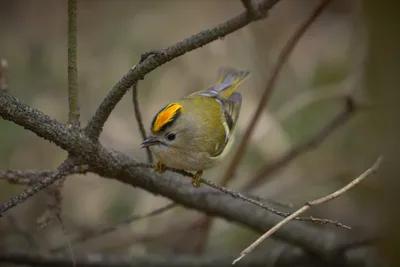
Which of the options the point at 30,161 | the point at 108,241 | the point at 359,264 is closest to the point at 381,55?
the point at 359,264

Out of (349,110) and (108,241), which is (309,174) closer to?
(349,110)

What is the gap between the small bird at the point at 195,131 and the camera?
6.13 feet

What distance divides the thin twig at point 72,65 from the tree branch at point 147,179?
1.8 inches

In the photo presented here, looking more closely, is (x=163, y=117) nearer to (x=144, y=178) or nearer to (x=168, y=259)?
(x=144, y=178)

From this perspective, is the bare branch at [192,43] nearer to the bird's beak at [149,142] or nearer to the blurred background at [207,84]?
the bird's beak at [149,142]

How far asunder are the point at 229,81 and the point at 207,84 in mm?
→ 1253

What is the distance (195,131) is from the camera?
80.5 inches

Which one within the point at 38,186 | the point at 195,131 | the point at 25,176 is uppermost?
the point at 195,131

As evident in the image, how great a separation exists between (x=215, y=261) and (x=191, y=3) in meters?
3.12

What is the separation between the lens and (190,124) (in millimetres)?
2039

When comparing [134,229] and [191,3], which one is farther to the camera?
[191,3]

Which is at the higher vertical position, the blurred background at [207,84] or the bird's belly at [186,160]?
the blurred background at [207,84]

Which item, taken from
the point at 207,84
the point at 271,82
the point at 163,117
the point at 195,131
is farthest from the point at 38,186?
the point at 207,84

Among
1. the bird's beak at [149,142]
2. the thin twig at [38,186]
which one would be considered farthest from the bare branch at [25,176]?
the bird's beak at [149,142]
